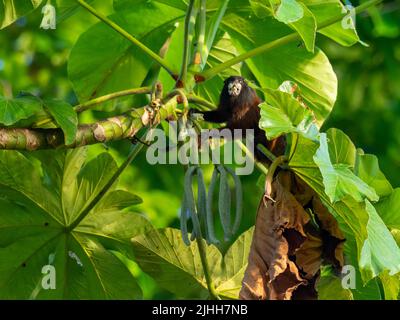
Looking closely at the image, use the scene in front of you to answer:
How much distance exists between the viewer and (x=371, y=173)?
6.37 feet

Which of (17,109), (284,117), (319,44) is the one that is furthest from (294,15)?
(319,44)

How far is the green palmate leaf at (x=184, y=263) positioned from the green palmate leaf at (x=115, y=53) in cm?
54

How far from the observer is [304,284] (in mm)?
1928

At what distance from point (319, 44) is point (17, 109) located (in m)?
3.20

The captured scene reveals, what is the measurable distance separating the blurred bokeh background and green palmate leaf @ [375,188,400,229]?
2.00 m

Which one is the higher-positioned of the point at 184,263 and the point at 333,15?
the point at 333,15

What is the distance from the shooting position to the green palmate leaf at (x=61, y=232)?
2.30 meters

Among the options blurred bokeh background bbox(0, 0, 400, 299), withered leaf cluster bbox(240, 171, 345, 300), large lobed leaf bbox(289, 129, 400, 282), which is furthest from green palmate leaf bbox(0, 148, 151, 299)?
blurred bokeh background bbox(0, 0, 400, 299)

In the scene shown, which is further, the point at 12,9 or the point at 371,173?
the point at 12,9

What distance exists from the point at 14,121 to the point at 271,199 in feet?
1.87

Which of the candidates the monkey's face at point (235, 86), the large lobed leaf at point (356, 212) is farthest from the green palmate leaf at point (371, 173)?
the monkey's face at point (235, 86)

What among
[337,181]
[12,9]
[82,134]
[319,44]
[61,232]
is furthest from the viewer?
[319,44]

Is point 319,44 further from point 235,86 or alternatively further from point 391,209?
point 391,209
